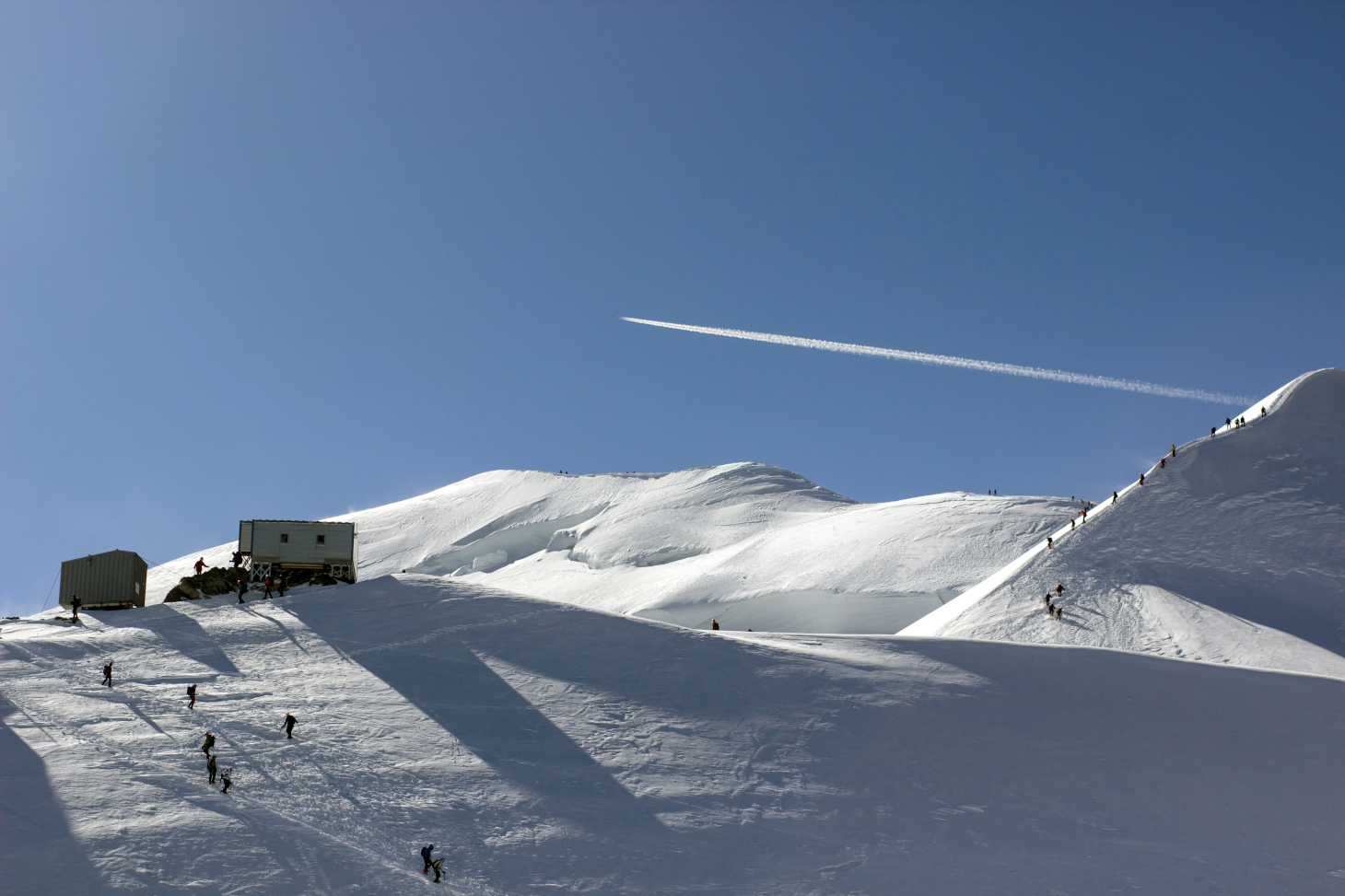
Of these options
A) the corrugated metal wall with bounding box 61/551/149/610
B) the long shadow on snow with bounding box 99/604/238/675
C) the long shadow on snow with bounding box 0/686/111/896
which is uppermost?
the corrugated metal wall with bounding box 61/551/149/610

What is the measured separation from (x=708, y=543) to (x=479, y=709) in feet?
173

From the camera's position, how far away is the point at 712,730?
23984 mm

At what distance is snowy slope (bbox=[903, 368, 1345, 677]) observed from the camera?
125 feet

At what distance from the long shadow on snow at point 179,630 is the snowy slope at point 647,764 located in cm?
21

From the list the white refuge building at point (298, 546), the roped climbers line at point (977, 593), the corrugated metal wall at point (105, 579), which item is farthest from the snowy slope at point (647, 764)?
the roped climbers line at point (977, 593)

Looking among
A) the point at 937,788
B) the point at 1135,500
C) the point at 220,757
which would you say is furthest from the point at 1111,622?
the point at 220,757

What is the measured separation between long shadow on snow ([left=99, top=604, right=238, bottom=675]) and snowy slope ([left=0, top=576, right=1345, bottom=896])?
0.21 metres

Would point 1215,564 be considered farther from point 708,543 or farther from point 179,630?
point 179,630

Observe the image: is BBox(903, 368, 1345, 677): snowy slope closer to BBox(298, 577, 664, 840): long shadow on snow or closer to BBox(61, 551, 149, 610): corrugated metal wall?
BBox(298, 577, 664, 840): long shadow on snow

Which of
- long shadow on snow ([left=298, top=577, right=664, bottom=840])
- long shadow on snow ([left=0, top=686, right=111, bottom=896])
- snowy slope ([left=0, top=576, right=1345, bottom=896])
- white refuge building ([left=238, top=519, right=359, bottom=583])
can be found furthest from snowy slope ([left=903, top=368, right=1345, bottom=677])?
long shadow on snow ([left=0, top=686, right=111, bottom=896])

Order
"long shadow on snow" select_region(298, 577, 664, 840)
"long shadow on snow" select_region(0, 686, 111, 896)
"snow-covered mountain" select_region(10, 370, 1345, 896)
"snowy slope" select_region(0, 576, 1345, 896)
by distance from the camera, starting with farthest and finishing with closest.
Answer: "long shadow on snow" select_region(298, 577, 664, 840)
"snow-covered mountain" select_region(10, 370, 1345, 896)
"snowy slope" select_region(0, 576, 1345, 896)
"long shadow on snow" select_region(0, 686, 111, 896)

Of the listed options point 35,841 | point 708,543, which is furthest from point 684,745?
point 708,543

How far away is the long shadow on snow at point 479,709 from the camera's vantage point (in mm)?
20109

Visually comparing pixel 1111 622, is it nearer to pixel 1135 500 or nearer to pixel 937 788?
pixel 1135 500
